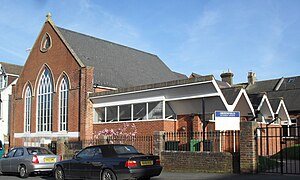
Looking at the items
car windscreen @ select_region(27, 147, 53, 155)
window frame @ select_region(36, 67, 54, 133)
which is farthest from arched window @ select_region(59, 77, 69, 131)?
car windscreen @ select_region(27, 147, 53, 155)

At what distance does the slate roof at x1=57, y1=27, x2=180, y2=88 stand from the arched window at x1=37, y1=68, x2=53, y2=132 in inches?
137

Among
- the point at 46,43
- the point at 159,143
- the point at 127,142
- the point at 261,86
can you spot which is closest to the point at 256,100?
the point at 127,142

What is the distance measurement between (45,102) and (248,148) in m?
20.8

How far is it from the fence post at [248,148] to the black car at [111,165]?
345 cm

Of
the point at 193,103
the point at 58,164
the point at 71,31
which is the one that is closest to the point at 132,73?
the point at 71,31

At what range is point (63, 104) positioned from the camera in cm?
3011

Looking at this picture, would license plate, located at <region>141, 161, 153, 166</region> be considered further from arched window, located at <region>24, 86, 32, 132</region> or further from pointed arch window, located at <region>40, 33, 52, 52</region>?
arched window, located at <region>24, 86, 32, 132</region>

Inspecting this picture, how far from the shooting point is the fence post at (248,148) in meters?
14.8

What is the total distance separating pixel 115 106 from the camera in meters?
25.9

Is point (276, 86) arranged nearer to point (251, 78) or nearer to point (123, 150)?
point (251, 78)

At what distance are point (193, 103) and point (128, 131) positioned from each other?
4892mm

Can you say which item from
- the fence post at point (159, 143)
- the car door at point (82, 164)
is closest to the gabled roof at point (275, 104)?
the fence post at point (159, 143)

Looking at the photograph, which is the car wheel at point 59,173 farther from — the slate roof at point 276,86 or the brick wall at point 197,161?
the slate roof at point 276,86

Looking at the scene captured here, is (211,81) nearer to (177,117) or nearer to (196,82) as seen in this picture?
(196,82)
